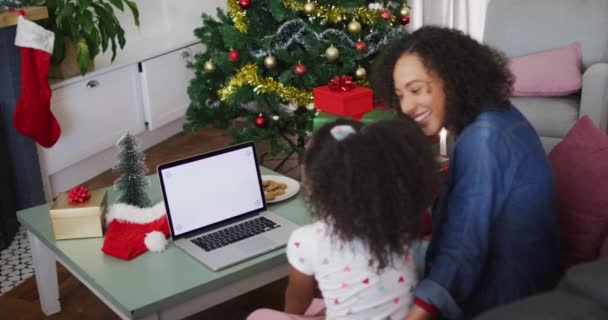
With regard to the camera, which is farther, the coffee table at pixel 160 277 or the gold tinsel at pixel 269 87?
the gold tinsel at pixel 269 87

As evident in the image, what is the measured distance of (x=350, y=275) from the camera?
1410mm

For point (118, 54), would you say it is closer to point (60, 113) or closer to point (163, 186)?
point (60, 113)

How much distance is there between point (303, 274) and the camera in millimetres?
1486

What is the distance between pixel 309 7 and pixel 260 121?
565mm

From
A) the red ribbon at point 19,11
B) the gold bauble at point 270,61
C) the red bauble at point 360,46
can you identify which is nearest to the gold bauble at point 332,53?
the red bauble at point 360,46

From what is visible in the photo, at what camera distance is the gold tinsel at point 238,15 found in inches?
121

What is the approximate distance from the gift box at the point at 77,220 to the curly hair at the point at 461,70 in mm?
928

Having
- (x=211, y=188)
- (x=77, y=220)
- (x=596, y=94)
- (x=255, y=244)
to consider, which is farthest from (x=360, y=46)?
(x=77, y=220)

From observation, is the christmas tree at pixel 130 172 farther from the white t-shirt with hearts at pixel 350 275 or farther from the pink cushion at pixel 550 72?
the pink cushion at pixel 550 72

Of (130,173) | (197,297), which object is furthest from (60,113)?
(197,297)

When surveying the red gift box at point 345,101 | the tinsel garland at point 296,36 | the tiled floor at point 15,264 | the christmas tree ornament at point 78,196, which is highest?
the tinsel garland at point 296,36

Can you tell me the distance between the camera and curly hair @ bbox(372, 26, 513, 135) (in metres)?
1.55

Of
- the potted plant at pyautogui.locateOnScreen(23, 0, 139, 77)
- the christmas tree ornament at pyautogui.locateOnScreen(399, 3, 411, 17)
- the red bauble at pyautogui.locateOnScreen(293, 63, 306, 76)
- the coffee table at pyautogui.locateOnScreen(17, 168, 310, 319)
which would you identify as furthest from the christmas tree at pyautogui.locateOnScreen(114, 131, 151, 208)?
the christmas tree ornament at pyautogui.locateOnScreen(399, 3, 411, 17)

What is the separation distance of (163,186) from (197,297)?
13.2 inches
